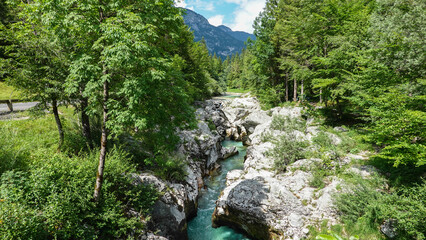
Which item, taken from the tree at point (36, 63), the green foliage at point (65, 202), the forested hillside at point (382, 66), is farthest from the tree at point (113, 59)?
the forested hillside at point (382, 66)

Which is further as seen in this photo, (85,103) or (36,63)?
(85,103)

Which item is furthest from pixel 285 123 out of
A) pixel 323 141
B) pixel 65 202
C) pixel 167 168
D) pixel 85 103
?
pixel 65 202

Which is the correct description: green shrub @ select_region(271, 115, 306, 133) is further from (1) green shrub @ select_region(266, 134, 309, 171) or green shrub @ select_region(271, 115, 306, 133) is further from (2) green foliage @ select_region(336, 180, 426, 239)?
(2) green foliage @ select_region(336, 180, 426, 239)

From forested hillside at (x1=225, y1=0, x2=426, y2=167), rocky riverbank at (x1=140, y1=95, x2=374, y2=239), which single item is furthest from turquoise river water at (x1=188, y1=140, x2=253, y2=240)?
forested hillside at (x1=225, y1=0, x2=426, y2=167)

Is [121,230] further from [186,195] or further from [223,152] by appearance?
[223,152]

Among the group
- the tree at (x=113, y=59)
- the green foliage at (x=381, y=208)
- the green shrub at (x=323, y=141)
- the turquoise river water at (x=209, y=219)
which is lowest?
the turquoise river water at (x=209, y=219)

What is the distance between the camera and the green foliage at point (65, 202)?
477 centimetres

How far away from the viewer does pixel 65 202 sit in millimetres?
5734

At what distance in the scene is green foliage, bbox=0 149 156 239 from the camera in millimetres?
4770

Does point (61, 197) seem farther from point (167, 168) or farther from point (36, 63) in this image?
point (36, 63)

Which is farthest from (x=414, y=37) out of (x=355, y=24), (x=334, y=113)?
(x=334, y=113)

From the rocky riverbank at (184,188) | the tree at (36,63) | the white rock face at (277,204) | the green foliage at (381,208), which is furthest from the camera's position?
the white rock face at (277,204)

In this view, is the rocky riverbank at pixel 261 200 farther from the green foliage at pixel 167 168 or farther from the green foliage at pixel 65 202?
the green foliage at pixel 65 202

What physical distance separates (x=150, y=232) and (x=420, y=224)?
397 inches
